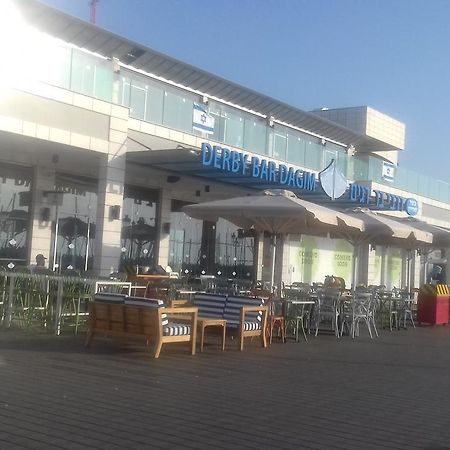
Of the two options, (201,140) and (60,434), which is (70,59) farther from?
(60,434)

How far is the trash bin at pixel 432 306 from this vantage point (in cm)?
1898

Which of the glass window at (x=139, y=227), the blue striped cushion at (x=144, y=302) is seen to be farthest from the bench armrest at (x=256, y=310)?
the glass window at (x=139, y=227)

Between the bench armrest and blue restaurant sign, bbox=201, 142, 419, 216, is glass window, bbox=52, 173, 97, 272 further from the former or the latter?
the bench armrest

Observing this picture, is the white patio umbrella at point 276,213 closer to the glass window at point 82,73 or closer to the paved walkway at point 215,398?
the paved walkway at point 215,398

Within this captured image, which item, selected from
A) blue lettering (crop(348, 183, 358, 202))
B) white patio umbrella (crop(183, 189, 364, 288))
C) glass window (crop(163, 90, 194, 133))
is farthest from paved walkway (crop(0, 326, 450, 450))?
blue lettering (crop(348, 183, 358, 202))

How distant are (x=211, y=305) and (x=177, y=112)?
8.77 metres

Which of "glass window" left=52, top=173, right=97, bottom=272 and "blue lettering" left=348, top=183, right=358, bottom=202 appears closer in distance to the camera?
"glass window" left=52, top=173, right=97, bottom=272

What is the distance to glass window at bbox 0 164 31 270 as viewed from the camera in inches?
723

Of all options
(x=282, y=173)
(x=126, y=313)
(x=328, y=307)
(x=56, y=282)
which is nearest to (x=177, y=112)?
(x=282, y=173)

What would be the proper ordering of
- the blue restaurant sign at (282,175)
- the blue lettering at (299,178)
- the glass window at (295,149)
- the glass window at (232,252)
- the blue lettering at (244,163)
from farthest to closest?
the glass window at (232,252) → the glass window at (295,149) → the blue lettering at (299,178) → the blue lettering at (244,163) → the blue restaurant sign at (282,175)

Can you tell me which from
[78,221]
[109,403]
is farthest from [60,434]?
[78,221]

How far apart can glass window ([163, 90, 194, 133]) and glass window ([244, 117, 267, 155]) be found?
205cm

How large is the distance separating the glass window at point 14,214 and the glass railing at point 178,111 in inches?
132

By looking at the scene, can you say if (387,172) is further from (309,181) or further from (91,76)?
(91,76)
